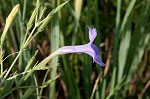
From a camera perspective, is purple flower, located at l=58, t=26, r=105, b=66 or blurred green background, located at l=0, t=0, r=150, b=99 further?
blurred green background, located at l=0, t=0, r=150, b=99

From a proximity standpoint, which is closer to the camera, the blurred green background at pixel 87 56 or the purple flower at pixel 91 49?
the purple flower at pixel 91 49

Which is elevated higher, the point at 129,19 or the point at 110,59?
the point at 129,19

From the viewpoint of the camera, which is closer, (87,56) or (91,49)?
(91,49)

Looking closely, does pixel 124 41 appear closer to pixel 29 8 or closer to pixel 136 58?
pixel 136 58

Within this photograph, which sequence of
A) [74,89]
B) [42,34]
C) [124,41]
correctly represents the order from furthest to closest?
[42,34] < [124,41] < [74,89]

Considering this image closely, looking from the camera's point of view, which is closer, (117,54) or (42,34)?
(117,54)

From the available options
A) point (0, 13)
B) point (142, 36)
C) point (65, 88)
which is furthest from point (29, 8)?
point (142, 36)

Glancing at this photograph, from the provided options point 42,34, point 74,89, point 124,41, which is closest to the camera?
point 74,89

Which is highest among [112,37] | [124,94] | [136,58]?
[112,37]
